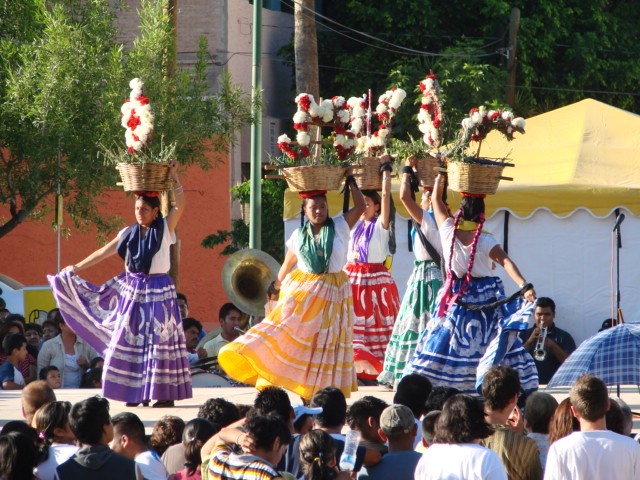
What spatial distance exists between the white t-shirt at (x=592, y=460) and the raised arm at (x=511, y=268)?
2.83 metres

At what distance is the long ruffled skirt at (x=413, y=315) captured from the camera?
10680 millimetres

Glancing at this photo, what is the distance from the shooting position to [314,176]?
30.7 ft

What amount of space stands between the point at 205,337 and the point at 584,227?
5056 millimetres

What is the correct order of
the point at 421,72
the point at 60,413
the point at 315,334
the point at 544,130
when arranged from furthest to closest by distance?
the point at 421,72 → the point at 544,130 → the point at 315,334 → the point at 60,413

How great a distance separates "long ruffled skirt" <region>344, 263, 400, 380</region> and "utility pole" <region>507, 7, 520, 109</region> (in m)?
12.0

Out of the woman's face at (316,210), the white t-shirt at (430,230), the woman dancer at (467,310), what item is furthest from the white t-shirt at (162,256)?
the woman dancer at (467,310)

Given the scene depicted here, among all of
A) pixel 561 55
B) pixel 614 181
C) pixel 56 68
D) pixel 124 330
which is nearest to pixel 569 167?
pixel 614 181

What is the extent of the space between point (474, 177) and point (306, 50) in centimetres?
1160

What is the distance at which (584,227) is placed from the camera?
1505 cm

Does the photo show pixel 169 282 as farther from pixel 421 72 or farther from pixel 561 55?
pixel 561 55

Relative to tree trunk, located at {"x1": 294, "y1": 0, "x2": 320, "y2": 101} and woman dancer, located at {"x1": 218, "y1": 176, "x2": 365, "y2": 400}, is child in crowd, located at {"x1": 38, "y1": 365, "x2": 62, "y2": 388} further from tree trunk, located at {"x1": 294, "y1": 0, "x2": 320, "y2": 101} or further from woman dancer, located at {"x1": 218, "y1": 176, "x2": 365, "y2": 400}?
tree trunk, located at {"x1": 294, "y1": 0, "x2": 320, "y2": 101}

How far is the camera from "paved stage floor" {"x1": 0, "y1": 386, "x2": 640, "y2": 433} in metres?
9.34

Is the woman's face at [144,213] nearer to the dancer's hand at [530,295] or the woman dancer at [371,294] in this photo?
the woman dancer at [371,294]

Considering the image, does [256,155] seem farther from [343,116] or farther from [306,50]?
[343,116]
